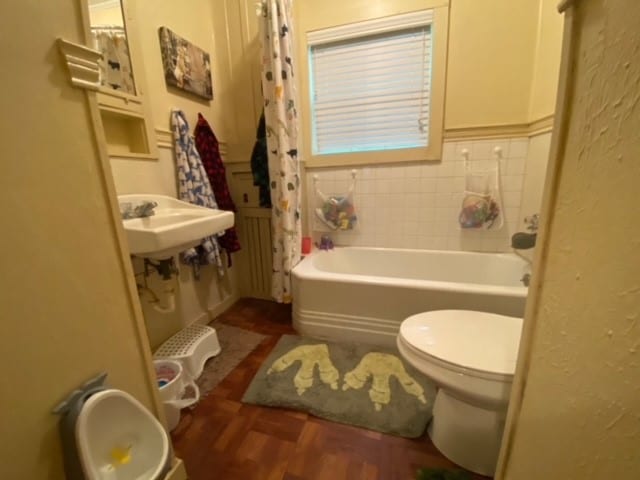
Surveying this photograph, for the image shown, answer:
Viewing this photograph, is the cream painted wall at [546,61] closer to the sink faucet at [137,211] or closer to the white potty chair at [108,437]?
the sink faucet at [137,211]

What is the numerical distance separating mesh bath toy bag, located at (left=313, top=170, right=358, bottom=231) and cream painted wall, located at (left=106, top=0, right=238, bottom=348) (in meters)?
0.87

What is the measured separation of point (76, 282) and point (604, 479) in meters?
1.01

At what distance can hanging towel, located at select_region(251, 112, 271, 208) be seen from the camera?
1.80 m

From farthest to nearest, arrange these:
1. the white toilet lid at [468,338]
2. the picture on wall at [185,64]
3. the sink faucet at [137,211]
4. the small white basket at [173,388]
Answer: the picture on wall at [185,64], the sink faucet at [137,211], the small white basket at [173,388], the white toilet lid at [468,338]

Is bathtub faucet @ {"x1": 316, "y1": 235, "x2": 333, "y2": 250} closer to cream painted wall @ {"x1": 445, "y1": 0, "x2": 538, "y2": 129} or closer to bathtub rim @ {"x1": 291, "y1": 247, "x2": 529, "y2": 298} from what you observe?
bathtub rim @ {"x1": 291, "y1": 247, "x2": 529, "y2": 298}

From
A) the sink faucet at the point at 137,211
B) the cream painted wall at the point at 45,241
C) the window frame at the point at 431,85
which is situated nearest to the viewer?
the cream painted wall at the point at 45,241

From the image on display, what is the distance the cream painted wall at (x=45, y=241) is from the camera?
53 centimetres

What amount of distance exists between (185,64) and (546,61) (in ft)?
6.69

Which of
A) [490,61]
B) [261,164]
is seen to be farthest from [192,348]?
[490,61]

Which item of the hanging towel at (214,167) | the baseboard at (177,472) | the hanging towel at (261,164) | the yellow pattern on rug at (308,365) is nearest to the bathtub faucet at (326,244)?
the hanging towel at (261,164)

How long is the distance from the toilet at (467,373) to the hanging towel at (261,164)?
128cm

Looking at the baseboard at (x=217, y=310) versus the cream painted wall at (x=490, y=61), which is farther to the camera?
the baseboard at (x=217, y=310)

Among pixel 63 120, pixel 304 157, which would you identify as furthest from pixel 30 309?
pixel 304 157

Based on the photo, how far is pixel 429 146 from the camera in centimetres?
180
